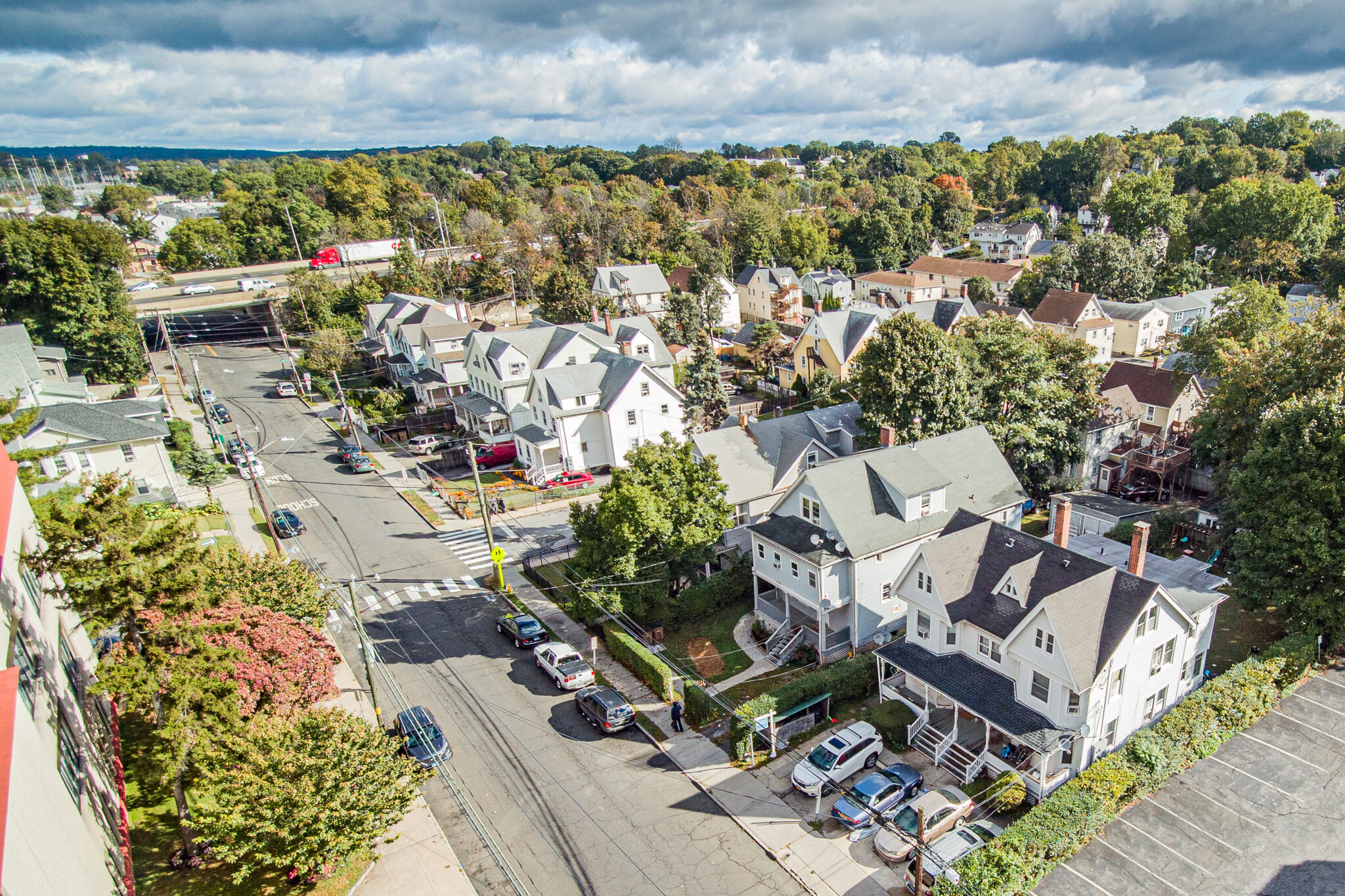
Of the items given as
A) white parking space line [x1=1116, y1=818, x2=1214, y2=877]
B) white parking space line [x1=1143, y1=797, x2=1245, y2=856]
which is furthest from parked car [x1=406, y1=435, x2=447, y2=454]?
white parking space line [x1=1143, y1=797, x2=1245, y2=856]

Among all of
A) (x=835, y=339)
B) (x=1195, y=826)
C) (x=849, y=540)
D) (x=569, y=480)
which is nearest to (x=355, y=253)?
(x=569, y=480)

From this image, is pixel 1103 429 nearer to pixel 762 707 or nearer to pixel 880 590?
pixel 880 590

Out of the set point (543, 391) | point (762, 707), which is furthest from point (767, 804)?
point (543, 391)

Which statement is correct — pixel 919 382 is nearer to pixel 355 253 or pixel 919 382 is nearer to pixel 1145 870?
pixel 1145 870

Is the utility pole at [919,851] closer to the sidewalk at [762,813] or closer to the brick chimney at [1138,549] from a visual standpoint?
the sidewalk at [762,813]

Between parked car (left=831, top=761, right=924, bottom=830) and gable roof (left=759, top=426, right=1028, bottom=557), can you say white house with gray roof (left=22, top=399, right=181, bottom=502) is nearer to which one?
gable roof (left=759, top=426, right=1028, bottom=557)

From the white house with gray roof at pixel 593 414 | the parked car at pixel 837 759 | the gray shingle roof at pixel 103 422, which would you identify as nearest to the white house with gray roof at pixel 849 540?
the parked car at pixel 837 759
